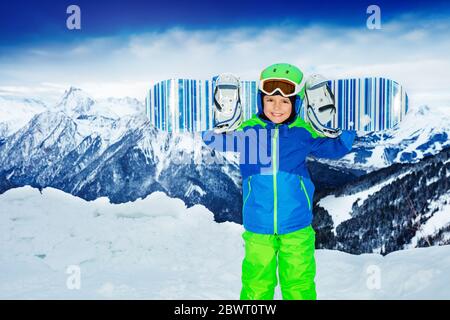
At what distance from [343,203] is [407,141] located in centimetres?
61

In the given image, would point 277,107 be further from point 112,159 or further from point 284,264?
point 112,159

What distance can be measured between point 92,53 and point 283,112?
1.71 m

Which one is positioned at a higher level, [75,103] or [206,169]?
[75,103]

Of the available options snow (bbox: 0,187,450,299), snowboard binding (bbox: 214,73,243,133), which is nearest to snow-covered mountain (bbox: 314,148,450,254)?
snow (bbox: 0,187,450,299)

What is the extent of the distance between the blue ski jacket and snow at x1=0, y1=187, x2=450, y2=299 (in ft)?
2.83

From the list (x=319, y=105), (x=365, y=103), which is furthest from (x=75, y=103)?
(x=365, y=103)

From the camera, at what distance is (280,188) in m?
2.25

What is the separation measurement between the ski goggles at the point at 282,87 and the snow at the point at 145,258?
4.26 feet

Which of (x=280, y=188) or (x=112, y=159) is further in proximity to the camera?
(x=112, y=159)

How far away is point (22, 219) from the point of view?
3609 millimetres

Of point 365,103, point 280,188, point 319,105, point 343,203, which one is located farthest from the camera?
point 343,203
